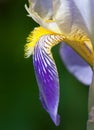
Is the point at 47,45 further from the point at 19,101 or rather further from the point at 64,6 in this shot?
the point at 19,101

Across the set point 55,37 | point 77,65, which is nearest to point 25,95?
point 77,65

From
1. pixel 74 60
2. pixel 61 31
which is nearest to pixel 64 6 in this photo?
pixel 61 31

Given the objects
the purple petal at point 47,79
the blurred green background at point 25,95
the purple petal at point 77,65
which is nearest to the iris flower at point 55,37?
the purple petal at point 47,79

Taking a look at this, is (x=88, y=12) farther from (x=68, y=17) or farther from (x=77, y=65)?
(x=77, y=65)

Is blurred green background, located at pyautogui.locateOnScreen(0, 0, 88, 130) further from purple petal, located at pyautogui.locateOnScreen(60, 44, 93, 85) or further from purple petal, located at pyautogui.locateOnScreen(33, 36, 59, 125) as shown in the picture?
purple petal, located at pyautogui.locateOnScreen(33, 36, 59, 125)

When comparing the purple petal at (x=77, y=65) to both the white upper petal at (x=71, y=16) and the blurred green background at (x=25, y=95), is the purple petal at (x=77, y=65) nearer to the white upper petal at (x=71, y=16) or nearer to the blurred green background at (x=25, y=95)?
the white upper petal at (x=71, y=16)

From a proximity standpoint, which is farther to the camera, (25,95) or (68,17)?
(25,95)

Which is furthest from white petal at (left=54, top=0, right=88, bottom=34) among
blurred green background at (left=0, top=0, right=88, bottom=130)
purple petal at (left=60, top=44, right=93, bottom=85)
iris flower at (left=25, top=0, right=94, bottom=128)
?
blurred green background at (left=0, top=0, right=88, bottom=130)
